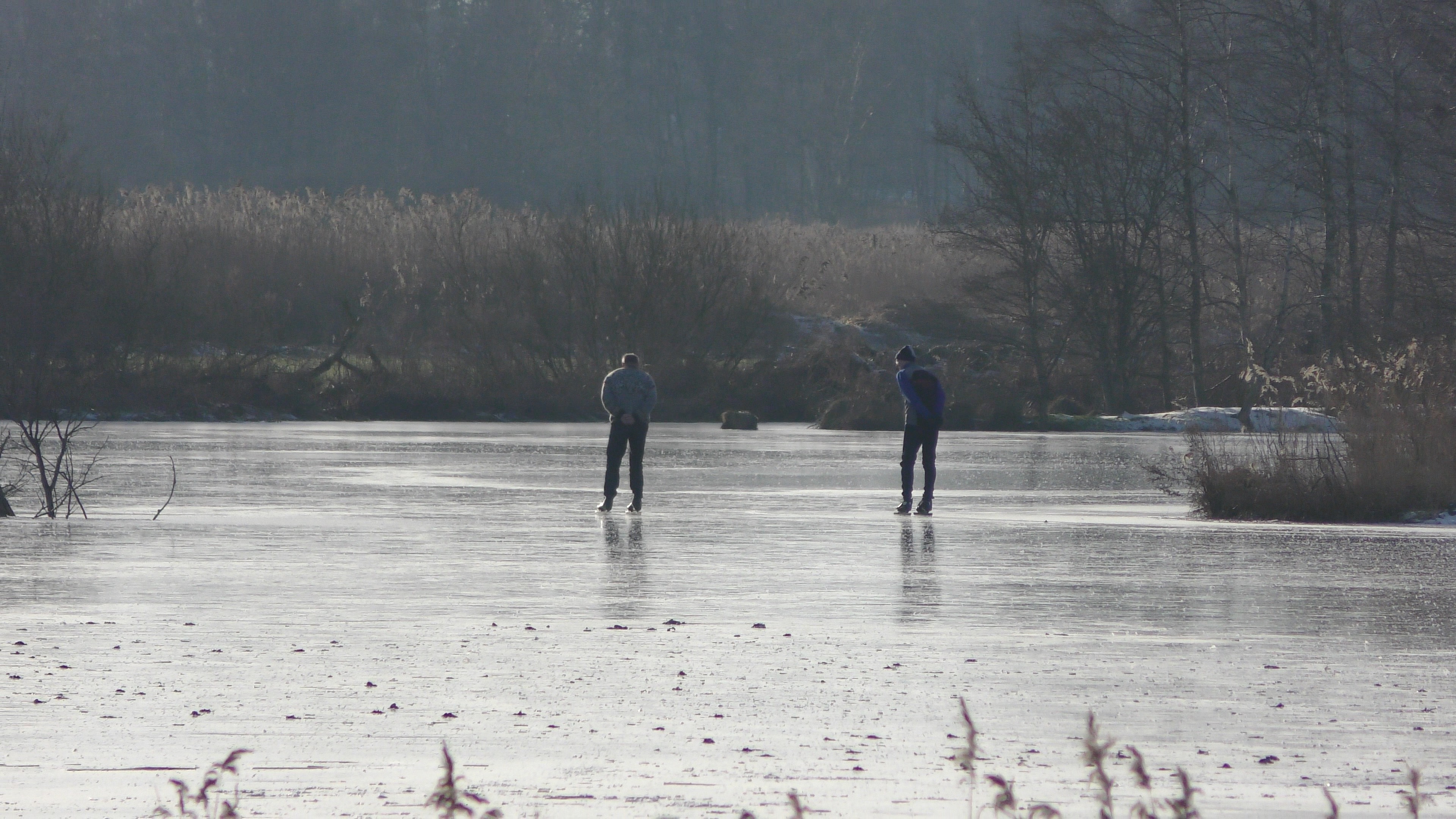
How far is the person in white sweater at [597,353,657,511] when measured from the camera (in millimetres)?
18828

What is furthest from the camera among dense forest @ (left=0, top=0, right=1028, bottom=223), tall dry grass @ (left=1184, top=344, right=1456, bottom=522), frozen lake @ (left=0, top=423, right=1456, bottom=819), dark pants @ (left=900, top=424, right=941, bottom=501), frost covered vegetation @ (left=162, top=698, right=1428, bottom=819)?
dense forest @ (left=0, top=0, right=1028, bottom=223)

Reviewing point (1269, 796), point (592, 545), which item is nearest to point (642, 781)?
point (1269, 796)

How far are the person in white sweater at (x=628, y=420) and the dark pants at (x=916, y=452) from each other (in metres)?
2.73

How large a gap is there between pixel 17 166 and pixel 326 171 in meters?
47.5

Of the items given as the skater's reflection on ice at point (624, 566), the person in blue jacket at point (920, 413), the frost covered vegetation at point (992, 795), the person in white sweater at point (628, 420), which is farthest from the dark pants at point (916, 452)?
the frost covered vegetation at point (992, 795)

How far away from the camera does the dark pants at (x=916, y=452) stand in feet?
61.5

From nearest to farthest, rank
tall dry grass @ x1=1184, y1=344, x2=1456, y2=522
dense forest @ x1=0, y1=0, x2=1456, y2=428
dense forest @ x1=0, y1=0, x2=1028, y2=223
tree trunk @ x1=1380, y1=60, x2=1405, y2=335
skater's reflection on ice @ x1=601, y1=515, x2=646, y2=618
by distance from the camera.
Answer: skater's reflection on ice @ x1=601, y1=515, x2=646, y2=618 < tall dry grass @ x1=1184, y1=344, x2=1456, y2=522 < tree trunk @ x1=1380, y1=60, x2=1405, y2=335 < dense forest @ x1=0, y1=0, x2=1456, y2=428 < dense forest @ x1=0, y1=0, x2=1028, y2=223

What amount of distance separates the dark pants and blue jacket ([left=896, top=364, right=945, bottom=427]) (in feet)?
0.25

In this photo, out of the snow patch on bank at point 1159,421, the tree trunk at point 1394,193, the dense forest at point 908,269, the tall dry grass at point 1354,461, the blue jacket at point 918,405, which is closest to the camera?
the tall dry grass at point 1354,461

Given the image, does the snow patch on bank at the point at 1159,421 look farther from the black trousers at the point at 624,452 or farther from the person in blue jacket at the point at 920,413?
the black trousers at the point at 624,452

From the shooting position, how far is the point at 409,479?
23594 mm

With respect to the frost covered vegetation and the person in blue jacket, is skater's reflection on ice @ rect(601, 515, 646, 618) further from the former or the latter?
the frost covered vegetation

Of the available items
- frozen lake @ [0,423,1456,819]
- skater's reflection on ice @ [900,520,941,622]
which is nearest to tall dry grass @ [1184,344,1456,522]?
frozen lake @ [0,423,1456,819]

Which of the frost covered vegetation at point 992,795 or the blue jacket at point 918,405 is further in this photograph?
the blue jacket at point 918,405
